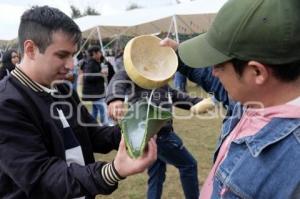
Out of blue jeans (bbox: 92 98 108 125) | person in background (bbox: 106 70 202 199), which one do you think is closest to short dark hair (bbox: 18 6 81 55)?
person in background (bbox: 106 70 202 199)

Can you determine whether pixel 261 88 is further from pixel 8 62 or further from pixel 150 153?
pixel 8 62

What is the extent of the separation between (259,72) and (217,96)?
106cm

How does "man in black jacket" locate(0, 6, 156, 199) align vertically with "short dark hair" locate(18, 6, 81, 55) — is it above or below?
below

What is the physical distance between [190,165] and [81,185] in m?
2.62

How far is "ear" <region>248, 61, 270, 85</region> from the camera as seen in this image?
130cm

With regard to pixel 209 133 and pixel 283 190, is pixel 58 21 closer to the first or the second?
pixel 283 190

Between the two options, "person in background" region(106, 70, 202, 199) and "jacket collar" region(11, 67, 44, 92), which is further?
"person in background" region(106, 70, 202, 199)

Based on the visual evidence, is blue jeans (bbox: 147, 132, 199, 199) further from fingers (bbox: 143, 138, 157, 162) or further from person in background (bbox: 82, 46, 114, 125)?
person in background (bbox: 82, 46, 114, 125)

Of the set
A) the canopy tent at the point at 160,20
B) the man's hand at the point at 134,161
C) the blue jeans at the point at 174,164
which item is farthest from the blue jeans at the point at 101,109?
the man's hand at the point at 134,161

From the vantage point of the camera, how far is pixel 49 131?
6.01 feet

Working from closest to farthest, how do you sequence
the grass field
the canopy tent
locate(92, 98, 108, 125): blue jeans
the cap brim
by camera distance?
the cap brim < the grass field < locate(92, 98, 108, 125): blue jeans < the canopy tent

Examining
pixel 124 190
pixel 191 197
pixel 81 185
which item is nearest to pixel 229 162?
pixel 81 185

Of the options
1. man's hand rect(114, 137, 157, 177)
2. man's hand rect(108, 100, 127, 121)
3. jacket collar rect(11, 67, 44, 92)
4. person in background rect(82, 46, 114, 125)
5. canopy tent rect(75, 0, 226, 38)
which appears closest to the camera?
man's hand rect(114, 137, 157, 177)

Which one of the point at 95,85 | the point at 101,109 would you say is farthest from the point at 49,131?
the point at 101,109
